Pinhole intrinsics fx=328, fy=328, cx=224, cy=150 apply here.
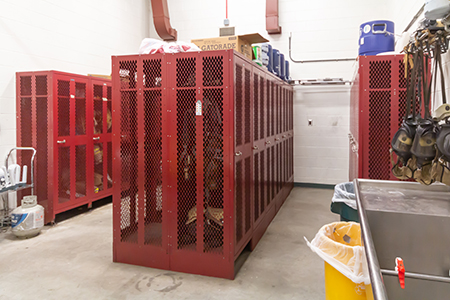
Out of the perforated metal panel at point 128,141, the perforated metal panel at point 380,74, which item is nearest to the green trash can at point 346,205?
the perforated metal panel at point 380,74

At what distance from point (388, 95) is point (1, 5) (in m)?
4.27

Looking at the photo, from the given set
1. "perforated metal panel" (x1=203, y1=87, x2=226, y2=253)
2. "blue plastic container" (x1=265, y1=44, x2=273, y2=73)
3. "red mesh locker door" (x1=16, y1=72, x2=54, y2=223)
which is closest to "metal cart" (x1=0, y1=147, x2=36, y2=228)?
"red mesh locker door" (x1=16, y1=72, x2=54, y2=223)

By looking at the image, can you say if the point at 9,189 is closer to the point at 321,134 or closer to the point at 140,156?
the point at 140,156

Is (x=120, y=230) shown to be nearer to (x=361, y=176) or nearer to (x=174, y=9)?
(x=361, y=176)

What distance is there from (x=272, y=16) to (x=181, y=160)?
441 centimetres

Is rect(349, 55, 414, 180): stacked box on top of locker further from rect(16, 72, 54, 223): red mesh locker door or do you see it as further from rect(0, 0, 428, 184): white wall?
rect(16, 72, 54, 223): red mesh locker door

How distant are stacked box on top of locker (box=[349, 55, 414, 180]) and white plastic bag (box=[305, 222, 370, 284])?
942 mm

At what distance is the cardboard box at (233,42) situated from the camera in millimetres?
3371

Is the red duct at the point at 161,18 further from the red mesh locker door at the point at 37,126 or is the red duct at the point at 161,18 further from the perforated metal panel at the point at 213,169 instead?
the perforated metal panel at the point at 213,169

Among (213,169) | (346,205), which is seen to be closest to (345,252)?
(346,205)

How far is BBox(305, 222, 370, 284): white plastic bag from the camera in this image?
1625 mm

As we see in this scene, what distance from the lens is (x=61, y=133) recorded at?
4.11 metres

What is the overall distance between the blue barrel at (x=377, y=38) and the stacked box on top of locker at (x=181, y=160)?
113cm

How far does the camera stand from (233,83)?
2580mm
